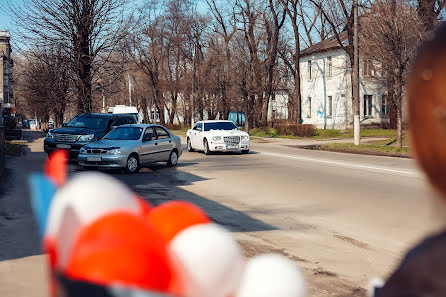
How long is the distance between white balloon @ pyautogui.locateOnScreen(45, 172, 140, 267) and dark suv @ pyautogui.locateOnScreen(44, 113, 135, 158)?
2079 centimetres

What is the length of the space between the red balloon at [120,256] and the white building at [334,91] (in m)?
50.2

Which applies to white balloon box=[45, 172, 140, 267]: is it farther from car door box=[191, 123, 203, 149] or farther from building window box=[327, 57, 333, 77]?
building window box=[327, 57, 333, 77]

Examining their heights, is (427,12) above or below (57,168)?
above

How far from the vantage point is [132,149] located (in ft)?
61.5

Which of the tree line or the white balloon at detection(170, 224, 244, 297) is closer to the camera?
the white balloon at detection(170, 224, 244, 297)

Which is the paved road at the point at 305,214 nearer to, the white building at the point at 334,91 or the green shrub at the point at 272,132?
the green shrub at the point at 272,132

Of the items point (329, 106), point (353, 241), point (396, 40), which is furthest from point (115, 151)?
point (329, 106)

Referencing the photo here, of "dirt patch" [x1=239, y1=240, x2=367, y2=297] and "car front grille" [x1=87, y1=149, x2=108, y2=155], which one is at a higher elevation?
"car front grille" [x1=87, y1=149, x2=108, y2=155]

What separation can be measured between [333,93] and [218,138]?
30.9m

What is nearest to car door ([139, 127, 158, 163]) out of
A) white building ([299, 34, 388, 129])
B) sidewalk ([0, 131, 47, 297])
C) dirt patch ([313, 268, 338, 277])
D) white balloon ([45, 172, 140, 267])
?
sidewalk ([0, 131, 47, 297])

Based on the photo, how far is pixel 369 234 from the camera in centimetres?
850

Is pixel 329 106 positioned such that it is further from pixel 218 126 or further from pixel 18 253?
pixel 18 253

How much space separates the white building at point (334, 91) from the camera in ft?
171

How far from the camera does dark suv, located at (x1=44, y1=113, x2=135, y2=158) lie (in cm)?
2178
